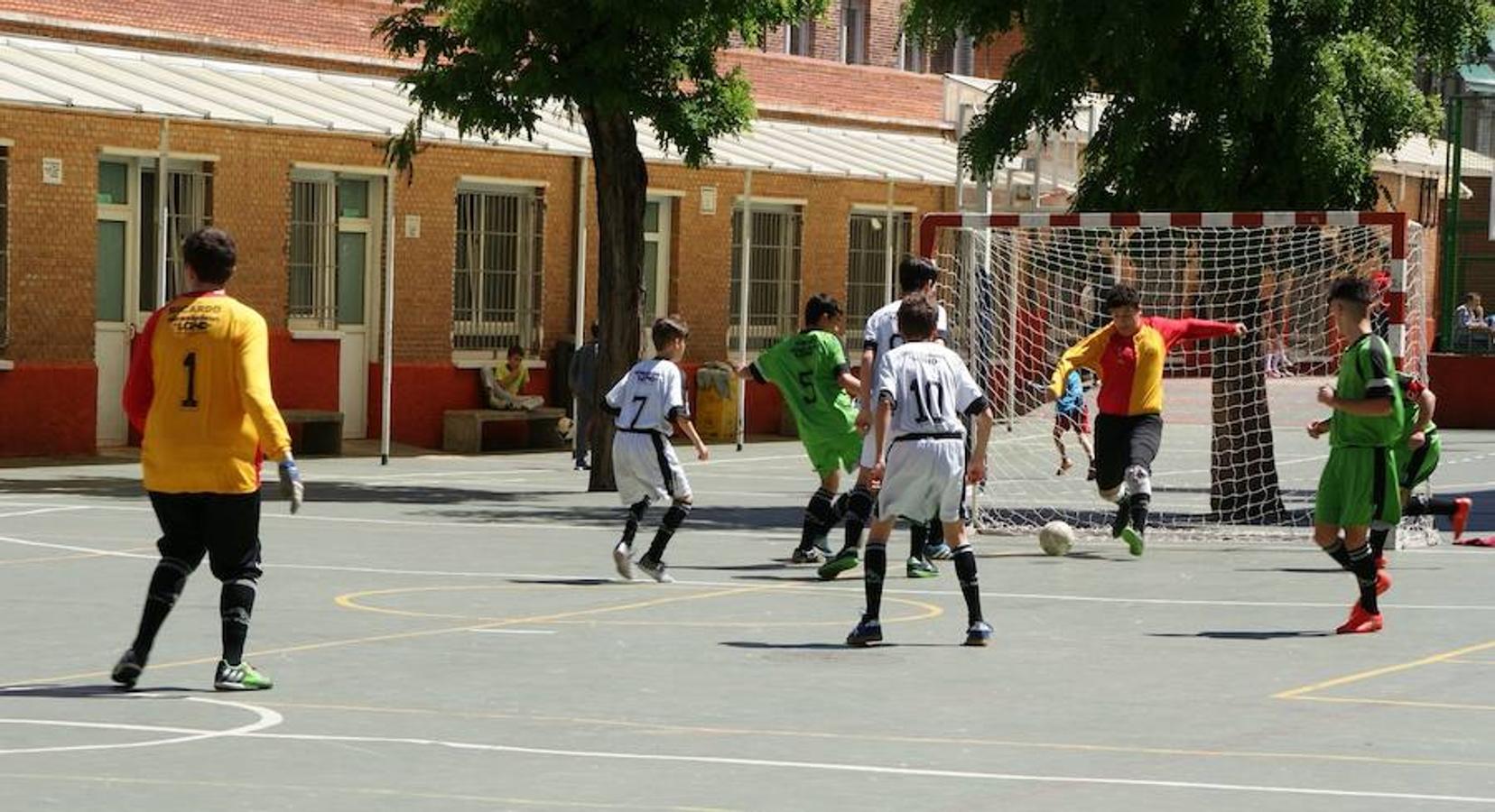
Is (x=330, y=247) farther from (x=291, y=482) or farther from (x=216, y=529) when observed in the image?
(x=216, y=529)

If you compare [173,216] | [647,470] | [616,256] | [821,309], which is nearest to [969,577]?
[647,470]

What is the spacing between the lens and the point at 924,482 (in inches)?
541

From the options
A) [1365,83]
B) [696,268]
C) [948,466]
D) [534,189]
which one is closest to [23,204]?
[534,189]

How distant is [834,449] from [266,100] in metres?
14.4

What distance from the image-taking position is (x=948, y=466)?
13734mm

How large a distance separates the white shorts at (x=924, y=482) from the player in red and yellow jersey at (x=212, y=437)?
10.5 ft

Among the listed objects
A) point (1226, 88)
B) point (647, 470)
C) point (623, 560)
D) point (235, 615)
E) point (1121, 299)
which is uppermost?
point (1226, 88)

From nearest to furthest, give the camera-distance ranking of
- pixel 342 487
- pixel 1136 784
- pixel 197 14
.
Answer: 1. pixel 1136 784
2. pixel 342 487
3. pixel 197 14

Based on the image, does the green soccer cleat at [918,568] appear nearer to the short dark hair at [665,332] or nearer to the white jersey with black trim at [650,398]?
the white jersey with black trim at [650,398]

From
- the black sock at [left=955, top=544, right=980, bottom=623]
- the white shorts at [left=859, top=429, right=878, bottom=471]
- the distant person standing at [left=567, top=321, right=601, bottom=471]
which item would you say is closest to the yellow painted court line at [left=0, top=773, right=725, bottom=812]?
the black sock at [left=955, top=544, right=980, bottom=623]

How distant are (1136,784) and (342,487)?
708 inches

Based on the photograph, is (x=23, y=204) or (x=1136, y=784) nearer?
(x=1136, y=784)

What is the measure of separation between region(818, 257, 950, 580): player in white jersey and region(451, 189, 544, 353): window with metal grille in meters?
A: 18.5

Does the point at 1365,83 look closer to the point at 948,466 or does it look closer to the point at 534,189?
the point at 948,466
